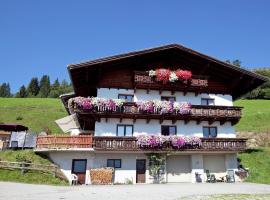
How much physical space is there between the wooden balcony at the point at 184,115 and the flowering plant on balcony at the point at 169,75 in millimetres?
2798

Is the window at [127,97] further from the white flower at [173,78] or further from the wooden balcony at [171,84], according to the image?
the white flower at [173,78]

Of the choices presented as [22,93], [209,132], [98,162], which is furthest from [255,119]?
[22,93]

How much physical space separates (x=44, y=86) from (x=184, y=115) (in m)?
115

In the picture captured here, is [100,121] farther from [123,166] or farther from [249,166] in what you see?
[249,166]

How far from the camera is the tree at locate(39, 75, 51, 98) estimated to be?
417 ft

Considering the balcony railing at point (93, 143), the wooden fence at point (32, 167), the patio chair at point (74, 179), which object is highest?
the balcony railing at point (93, 143)

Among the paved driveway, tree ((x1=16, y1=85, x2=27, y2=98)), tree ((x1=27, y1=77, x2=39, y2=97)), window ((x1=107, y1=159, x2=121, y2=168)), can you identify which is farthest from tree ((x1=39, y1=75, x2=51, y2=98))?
the paved driveway

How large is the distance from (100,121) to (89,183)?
16.3 ft

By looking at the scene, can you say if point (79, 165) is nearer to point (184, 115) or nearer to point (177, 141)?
point (177, 141)

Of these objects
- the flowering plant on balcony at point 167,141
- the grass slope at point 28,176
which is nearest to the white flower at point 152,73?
the flowering plant on balcony at point 167,141

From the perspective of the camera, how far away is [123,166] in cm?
2733

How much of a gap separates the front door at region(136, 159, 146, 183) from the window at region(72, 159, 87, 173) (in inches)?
168

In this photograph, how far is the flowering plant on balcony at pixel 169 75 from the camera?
2927 centimetres

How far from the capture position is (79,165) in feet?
88.5
